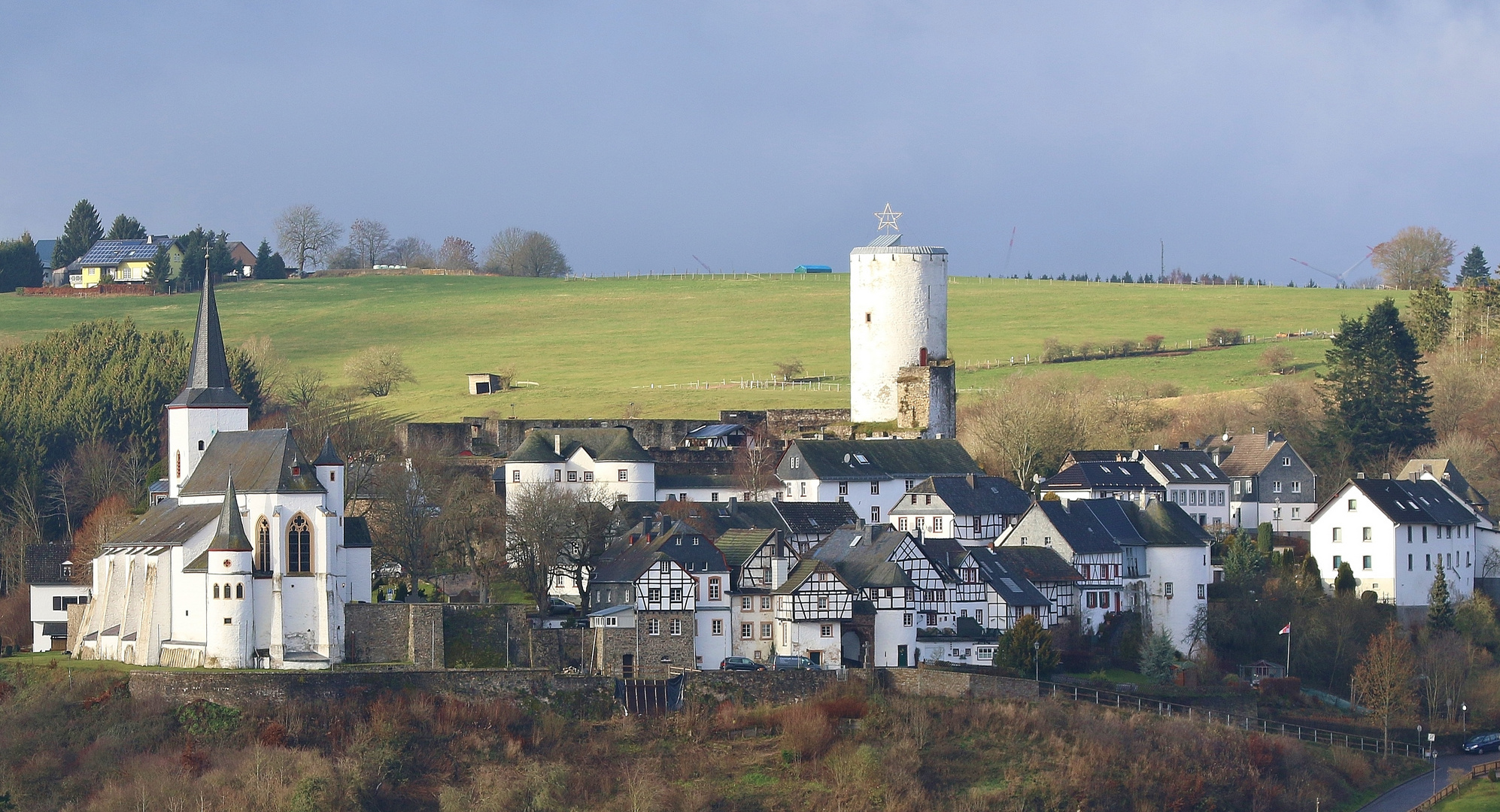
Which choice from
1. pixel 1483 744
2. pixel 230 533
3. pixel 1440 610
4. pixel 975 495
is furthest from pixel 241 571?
pixel 1440 610

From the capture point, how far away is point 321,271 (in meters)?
152

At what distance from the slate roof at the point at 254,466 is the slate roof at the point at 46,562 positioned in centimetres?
545

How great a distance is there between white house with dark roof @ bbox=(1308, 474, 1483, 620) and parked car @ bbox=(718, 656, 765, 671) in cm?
2126

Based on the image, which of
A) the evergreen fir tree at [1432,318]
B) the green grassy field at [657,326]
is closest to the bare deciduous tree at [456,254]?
the green grassy field at [657,326]

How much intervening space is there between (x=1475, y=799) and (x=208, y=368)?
38.8m

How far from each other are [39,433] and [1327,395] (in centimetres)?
5122

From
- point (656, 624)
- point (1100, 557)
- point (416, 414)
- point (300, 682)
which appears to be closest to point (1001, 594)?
point (1100, 557)

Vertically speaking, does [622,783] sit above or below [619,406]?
below

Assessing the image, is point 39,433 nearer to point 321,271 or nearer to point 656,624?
point 656,624

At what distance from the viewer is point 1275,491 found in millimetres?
78562

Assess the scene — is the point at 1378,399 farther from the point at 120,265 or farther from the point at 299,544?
the point at 120,265

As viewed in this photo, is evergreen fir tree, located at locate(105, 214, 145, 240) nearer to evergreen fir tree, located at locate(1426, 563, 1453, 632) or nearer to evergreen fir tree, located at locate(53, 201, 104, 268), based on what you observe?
evergreen fir tree, located at locate(53, 201, 104, 268)

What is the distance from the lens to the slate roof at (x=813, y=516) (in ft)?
224

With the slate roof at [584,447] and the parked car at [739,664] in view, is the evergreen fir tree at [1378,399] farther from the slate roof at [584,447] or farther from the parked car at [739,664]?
the parked car at [739,664]
